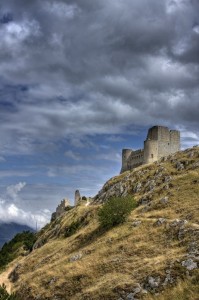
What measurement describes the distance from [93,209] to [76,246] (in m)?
12.9

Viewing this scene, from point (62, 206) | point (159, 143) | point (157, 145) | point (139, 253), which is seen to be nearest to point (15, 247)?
point (62, 206)

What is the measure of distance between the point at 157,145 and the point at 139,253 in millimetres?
49201

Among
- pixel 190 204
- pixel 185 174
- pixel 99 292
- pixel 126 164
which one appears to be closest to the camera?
pixel 99 292

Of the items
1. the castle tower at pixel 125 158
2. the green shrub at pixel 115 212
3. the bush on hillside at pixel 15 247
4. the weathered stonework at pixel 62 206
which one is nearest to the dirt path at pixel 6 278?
the bush on hillside at pixel 15 247

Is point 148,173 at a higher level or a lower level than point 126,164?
lower

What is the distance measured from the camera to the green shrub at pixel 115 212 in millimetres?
43531

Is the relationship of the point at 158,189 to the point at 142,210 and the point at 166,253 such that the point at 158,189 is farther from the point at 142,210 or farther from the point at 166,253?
the point at 166,253

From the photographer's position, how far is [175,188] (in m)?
47.6

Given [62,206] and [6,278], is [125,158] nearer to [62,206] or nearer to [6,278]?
→ [62,206]

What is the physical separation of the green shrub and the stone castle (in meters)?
35.4

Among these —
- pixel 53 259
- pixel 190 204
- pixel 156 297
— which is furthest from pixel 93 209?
pixel 156 297

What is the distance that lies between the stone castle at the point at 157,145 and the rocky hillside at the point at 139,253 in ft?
68.1

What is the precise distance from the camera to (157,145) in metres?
80.4

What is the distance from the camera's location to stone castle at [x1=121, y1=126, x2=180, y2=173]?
263 ft
